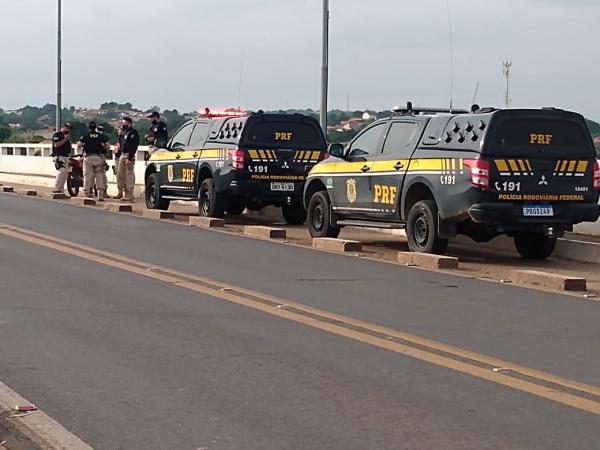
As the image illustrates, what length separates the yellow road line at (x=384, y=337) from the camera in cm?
754

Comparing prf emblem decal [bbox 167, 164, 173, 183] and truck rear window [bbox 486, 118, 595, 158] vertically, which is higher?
truck rear window [bbox 486, 118, 595, 158]

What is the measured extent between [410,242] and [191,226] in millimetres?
5761

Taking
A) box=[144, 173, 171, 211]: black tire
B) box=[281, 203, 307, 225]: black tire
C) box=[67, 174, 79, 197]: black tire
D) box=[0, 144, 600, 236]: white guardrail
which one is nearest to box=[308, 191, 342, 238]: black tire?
box=[281, 203, 307, 225]: black tire

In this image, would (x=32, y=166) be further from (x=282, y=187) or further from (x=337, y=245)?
(x=337, y=245)

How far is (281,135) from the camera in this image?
822 inches

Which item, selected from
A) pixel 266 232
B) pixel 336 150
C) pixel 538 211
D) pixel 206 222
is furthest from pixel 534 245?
pixel 206 222

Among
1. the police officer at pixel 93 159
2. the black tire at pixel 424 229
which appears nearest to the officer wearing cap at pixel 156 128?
the police officer at pixel 93 159

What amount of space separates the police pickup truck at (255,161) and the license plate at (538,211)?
6.58 metres

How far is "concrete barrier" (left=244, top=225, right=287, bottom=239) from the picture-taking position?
61.0 feet

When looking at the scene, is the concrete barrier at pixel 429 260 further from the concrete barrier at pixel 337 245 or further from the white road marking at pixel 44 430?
the white road marking at pixel 44 430

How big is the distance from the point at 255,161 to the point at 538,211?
6.85 meters

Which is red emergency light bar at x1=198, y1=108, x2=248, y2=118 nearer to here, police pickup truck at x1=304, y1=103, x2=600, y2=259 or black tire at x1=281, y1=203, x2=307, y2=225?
black tire at x1=281, y1=203, x2=307, y2=225

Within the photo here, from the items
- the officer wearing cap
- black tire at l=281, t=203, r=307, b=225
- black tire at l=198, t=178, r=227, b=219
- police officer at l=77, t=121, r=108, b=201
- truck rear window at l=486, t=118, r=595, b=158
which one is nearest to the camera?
truck rear window at l=486, t=118, r=595, b=158

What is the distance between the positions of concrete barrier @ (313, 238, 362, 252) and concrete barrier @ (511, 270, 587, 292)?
3.45 meters
